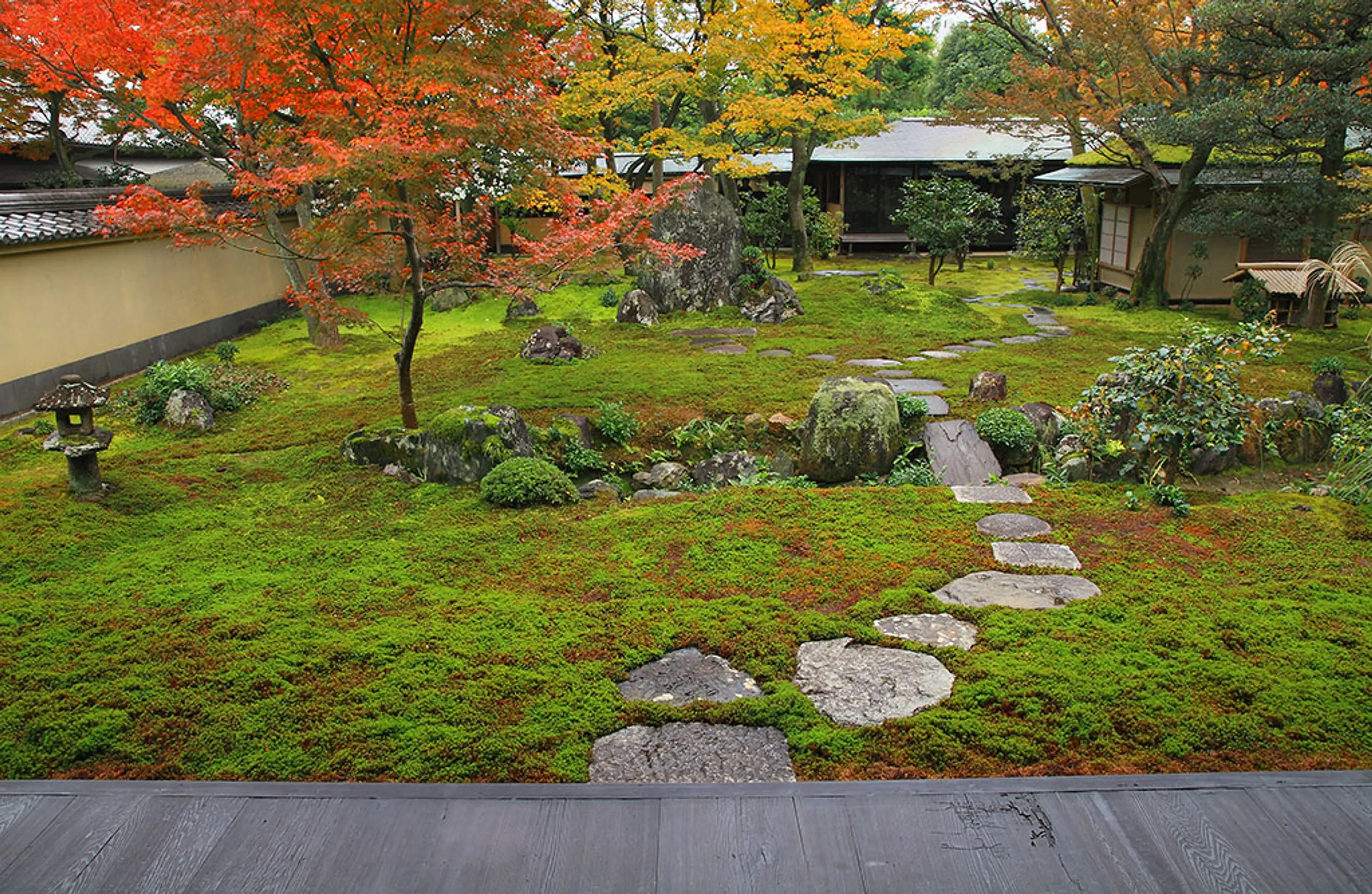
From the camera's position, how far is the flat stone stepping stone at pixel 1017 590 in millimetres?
4953

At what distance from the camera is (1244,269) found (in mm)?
14758

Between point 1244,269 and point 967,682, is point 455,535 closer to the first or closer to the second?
point 967,682

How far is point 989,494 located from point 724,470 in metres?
2.56

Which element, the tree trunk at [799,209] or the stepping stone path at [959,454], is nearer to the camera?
the stepping stone path at [959,454]

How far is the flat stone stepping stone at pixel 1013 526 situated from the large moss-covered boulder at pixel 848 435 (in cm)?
196

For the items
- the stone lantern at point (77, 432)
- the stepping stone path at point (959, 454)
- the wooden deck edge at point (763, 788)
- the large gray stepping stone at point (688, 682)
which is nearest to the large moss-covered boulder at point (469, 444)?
the stone lantern at point (77, 432)

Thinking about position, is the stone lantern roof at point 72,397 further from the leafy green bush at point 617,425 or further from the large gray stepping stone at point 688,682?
the large gray stepping stone at point 688,682

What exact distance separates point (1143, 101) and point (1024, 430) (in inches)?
A: 416

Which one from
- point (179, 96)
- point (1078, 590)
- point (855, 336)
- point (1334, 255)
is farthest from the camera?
point (855, 336)

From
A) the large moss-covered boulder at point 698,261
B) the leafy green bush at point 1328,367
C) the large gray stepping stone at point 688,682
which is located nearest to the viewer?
the large gray stepping stone at point 688,682

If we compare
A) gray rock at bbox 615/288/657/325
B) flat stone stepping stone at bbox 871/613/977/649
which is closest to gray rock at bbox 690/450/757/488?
flat stone stepping stone at bbox 871/613/977/649

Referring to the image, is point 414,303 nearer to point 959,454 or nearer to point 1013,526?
point 959,454

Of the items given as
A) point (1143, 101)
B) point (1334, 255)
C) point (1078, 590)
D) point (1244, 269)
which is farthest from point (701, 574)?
point (1143, 101)

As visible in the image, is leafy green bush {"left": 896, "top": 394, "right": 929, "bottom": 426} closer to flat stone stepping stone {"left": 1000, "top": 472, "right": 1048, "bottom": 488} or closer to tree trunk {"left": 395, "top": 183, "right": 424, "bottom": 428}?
flat stone stepping stone {"left": 1000, "top": 472, "right": 1048, "bottom": 488}
